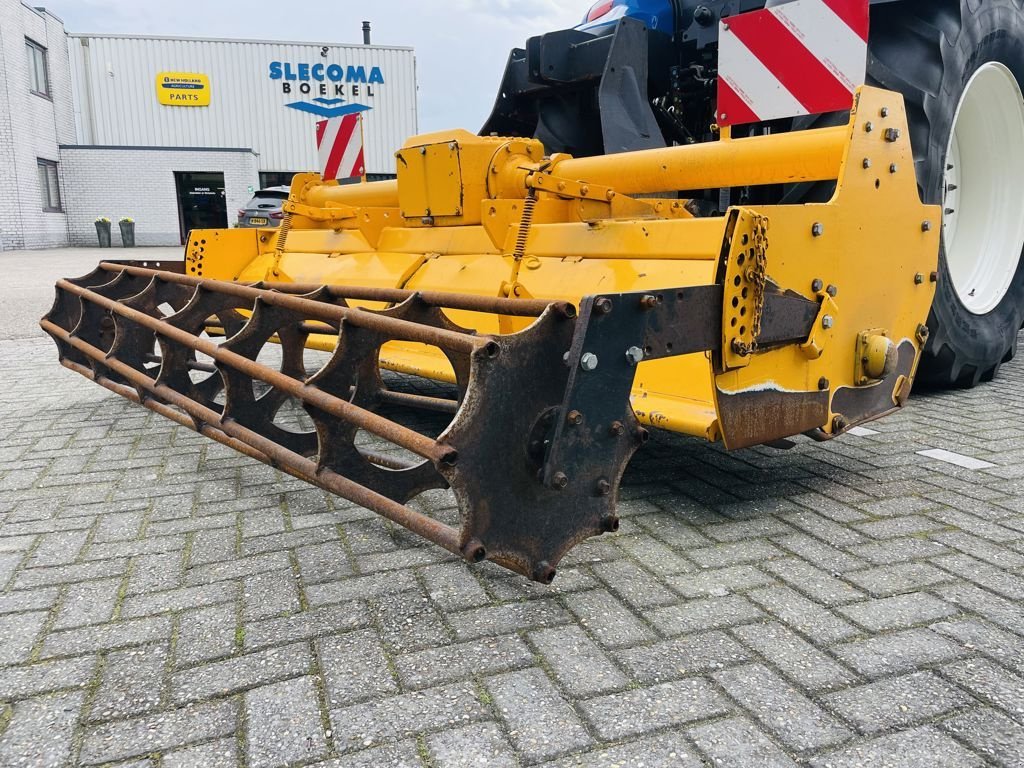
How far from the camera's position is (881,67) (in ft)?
11.2

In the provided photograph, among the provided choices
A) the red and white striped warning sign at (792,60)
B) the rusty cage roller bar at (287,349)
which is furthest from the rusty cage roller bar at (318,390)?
the red and white striped warning sign at (792,60)

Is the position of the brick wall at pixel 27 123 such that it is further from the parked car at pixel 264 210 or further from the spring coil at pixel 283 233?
the spring coil at pixel 283 233

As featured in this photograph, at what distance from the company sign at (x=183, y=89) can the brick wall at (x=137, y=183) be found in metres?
1.75

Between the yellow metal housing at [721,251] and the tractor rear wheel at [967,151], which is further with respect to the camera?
the tractor rear wheel at [967,151]

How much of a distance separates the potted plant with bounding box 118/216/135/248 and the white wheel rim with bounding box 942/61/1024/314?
23.0 meters

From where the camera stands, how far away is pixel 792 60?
3143 millimetres

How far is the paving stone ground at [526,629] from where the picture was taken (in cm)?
156

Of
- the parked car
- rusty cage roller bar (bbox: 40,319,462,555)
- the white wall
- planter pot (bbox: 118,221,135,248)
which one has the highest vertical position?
the white wall

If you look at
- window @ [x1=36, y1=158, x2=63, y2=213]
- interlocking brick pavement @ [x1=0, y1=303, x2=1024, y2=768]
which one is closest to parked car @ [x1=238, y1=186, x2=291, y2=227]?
window @ [x1=36, y1=158, x2=63, y2=213]

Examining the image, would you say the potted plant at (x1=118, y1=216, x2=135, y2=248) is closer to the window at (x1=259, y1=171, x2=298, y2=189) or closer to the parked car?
→ the window at (x1=259, y1=171, x2=298, y2=189)

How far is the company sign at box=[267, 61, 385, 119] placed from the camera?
24.1 m

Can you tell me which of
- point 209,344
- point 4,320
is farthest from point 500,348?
point 4,320

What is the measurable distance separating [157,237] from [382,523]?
78.6ft

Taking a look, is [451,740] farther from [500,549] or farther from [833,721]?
[833,721]
